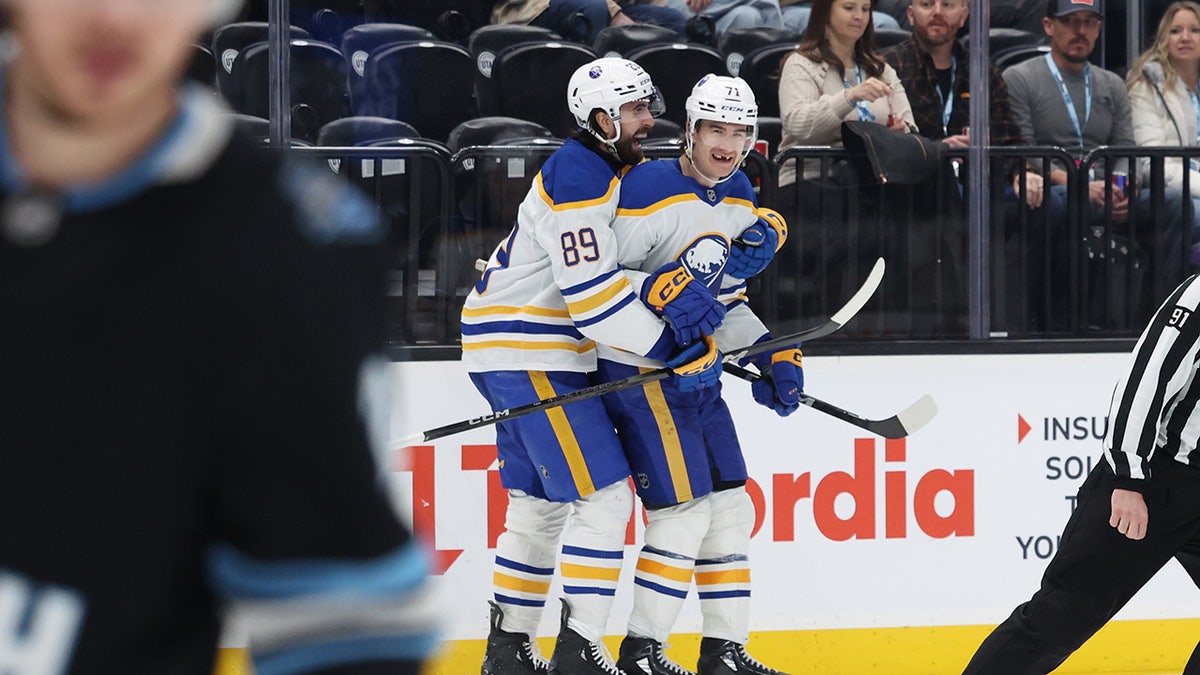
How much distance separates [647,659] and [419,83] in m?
1.37

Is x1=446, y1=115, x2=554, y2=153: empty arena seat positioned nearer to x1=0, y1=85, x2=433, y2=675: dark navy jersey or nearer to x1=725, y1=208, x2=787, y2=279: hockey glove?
x1=725, y1=208, x2=787, y2=279: hockey glove

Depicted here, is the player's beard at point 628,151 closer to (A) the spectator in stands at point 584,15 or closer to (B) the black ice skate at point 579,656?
(A) the spectator in stands at point 584,15

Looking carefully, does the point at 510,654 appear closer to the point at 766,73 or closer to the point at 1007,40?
the point at 766,73

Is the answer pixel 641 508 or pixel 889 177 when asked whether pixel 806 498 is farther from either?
pixel 889 177

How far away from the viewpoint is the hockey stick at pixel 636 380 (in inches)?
125

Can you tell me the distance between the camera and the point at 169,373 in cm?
56

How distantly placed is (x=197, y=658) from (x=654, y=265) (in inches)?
105

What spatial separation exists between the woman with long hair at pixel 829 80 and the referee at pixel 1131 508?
1.23 m

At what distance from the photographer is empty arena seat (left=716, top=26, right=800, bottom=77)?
12.2 ft

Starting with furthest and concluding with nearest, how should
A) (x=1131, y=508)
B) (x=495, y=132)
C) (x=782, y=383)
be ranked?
(x=495, y=132) < (x=782, y=383) < (x=1131, y=508)

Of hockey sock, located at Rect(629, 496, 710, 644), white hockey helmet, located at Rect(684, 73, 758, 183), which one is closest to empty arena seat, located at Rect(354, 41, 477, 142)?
white hockey helmet, located at Rect(684, 73, 758, 183)

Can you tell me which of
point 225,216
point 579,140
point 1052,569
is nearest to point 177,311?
point 225,216

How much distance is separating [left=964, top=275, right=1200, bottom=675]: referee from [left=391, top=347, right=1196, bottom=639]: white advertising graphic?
91 centimetres

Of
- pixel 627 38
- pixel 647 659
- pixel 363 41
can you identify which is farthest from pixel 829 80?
pixel 647 659
